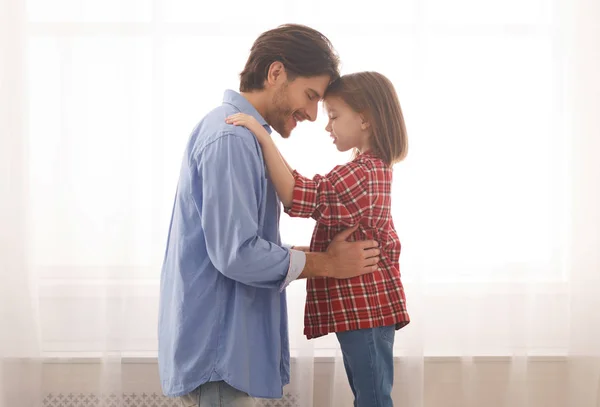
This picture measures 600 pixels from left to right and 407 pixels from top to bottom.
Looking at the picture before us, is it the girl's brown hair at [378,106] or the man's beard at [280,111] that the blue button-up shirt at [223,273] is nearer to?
the man's beard at [280,111]

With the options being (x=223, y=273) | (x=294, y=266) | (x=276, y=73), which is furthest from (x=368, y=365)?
(x=276, y=73)

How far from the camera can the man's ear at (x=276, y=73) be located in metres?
1.64

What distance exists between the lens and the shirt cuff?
1535mm

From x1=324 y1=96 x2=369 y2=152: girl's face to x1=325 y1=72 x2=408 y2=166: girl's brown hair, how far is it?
0.02 m

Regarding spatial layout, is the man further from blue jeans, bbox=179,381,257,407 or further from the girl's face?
the girl's face

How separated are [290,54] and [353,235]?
1.73 feet

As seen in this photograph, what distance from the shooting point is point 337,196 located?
174 centimetres

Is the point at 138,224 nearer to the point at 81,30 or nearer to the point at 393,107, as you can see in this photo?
the point at 81,30

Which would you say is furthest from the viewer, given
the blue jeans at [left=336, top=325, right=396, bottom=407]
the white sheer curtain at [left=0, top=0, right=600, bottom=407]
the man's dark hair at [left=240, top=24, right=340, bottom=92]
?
the white sheer curtain at [left=0, top=0, right=600, bottom=407]

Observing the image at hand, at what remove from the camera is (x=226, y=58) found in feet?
8.32

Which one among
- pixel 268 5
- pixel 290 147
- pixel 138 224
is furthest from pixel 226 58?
pixel 138 224

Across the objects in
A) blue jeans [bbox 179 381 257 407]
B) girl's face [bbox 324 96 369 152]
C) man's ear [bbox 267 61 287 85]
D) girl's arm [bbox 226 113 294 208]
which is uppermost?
man's ear [bbox 267 61 287 85]

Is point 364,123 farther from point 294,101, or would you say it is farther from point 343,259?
point 343,259

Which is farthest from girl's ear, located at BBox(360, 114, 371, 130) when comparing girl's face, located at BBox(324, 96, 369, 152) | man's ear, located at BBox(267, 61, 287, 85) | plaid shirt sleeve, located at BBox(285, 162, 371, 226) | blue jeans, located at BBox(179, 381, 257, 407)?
blue jeans, located at BBox(179, 381, 257, 407)
